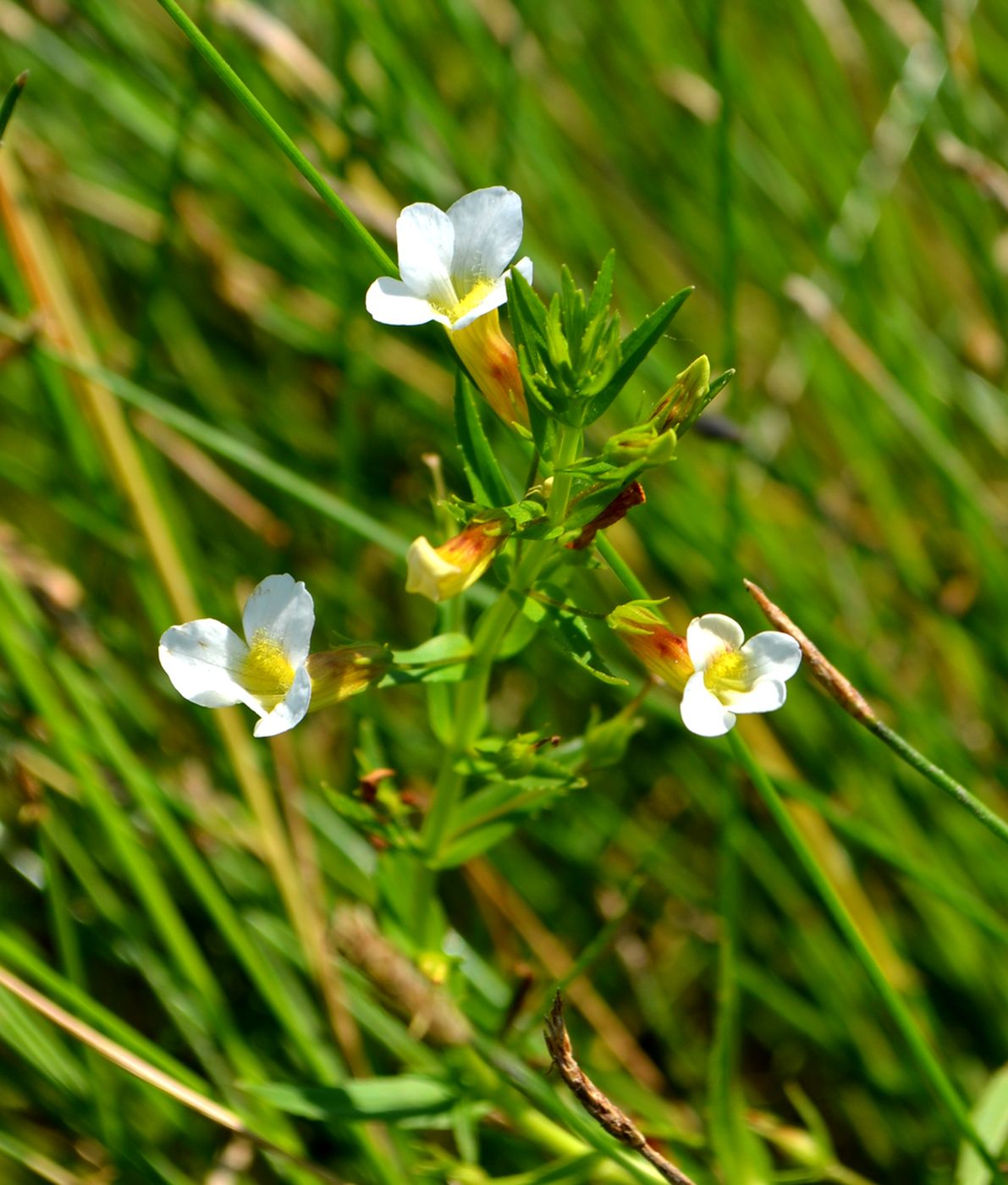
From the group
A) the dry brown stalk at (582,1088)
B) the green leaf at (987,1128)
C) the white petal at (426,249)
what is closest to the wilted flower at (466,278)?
the white petal at (426,249)

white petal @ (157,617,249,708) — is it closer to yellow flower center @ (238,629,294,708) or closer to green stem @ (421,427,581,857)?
yellow flower center @ (238,629,294,708)

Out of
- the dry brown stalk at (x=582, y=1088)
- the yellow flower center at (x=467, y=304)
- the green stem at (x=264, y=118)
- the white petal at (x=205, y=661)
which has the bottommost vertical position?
the dry brown stalk at (x=582, y=1088)

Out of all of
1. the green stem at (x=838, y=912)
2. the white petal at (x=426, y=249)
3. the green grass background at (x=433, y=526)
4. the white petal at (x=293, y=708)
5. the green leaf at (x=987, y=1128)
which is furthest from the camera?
the green grass background at (x=433, y=526)

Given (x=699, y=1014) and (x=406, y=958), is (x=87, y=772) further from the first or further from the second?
(x=699, y=1014)

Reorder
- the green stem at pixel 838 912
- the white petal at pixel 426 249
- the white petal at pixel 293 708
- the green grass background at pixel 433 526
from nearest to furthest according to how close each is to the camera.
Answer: the white petal at pixel 293 708, the white petal at pixel 426 249, the green stem at pixel 838 912, the green grass background at pixel 433 526

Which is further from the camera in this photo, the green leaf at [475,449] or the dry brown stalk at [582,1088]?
the green leaf at [475,449]

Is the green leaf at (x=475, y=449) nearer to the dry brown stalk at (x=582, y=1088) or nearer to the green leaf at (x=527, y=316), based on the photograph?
the green leaf at (x=527, y=316)

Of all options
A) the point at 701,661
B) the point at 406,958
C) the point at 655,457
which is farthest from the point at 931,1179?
the point at 655,457

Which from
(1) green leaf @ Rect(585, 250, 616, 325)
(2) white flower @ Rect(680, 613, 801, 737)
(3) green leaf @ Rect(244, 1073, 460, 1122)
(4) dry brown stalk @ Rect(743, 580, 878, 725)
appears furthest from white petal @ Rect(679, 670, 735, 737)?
(3) green leaf @ Rect(244, 1073, 460, 1122)
